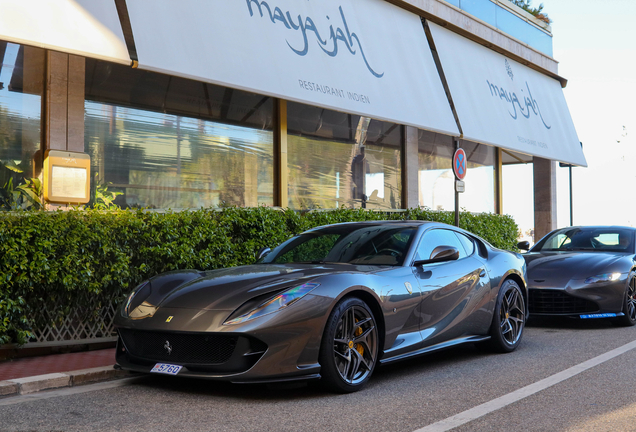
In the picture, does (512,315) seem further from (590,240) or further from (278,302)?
(590,240)

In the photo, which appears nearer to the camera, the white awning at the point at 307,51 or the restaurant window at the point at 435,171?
the white awning at the point at 307,51

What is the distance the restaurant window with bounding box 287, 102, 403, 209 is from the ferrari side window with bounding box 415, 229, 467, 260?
590 cm

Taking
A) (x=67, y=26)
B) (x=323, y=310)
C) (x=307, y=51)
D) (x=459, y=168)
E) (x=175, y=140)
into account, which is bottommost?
(x=323, y=310)

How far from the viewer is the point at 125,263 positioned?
720 centimetres

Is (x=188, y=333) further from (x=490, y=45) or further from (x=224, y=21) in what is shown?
(x=490, y=45)

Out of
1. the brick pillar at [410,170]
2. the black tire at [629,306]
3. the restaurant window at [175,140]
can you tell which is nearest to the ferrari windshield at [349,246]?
the restaurant window at [175,140]

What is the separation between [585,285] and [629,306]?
0.81m

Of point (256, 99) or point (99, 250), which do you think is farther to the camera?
point (256, 99)

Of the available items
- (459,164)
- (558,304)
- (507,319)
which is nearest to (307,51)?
(459,164)

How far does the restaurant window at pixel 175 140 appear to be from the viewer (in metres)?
9.38

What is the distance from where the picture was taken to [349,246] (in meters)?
6.06

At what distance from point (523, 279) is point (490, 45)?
11735 mm

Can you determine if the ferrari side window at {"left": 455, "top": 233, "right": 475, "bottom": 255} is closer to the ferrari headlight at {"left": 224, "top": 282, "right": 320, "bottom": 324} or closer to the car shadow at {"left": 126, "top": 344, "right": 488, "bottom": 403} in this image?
the car shadow at {"left": 126, "top": 344, "right": 488, "bottom": 403}

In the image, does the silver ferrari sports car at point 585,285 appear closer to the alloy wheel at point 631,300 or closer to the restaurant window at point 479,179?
the alloy wheel at point 631,300
